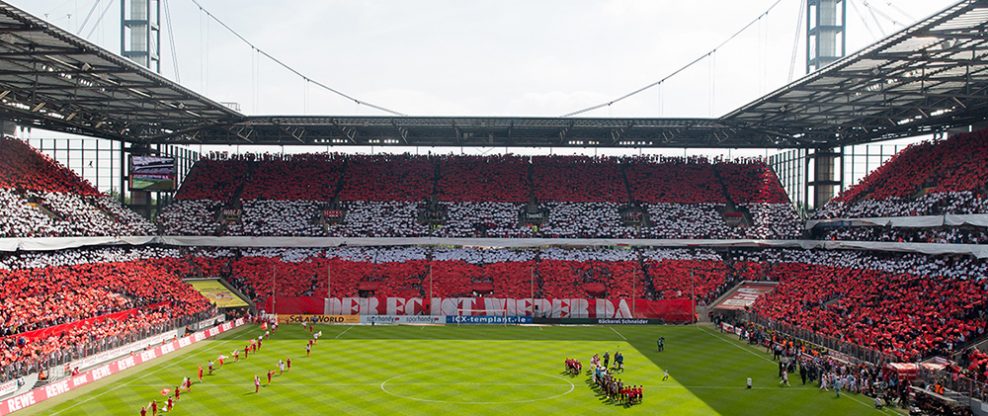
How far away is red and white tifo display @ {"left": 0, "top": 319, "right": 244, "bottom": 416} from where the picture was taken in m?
34.0

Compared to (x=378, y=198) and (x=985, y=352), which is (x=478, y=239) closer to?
(x=378, y=198)

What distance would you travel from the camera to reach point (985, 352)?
38.8 meters

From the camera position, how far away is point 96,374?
40.5 metres

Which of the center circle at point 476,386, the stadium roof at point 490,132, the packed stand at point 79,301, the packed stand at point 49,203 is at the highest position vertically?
the stadium roof at point 490,132

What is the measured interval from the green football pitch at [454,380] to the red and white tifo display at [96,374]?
0.59 m

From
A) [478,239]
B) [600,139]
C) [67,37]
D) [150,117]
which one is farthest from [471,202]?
[67,37]

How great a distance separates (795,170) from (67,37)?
7357 centimetres

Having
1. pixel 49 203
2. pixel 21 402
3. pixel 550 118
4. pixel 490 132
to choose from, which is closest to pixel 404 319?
pixel 550 118

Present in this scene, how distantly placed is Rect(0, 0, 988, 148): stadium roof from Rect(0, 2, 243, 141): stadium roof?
113mm

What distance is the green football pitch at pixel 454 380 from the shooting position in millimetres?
34438

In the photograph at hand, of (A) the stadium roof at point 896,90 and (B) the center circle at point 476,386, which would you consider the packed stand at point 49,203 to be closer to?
(B) the center circle at point 476,386

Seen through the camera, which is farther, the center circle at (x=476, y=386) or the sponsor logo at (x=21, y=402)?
the center circle at (x=476, y=386)

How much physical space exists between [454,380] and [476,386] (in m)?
1.85

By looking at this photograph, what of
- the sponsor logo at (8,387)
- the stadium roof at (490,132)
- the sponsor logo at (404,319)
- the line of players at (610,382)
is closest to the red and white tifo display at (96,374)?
the sponsor logo at (8,387)
